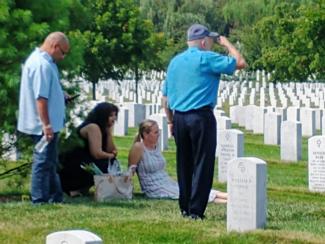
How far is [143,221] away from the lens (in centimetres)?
979

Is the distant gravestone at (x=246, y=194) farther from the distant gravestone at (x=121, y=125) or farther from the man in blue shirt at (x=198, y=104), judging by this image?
the distant gravestone at (x=121, y=125)

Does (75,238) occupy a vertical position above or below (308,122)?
below

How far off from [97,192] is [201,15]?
210 ft

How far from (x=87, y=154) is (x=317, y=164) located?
4151mm

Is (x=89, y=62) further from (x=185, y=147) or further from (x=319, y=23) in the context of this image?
(x=185, y=147)

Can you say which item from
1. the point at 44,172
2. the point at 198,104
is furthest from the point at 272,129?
the point at 198,104

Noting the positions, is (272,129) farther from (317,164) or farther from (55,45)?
(55,45)

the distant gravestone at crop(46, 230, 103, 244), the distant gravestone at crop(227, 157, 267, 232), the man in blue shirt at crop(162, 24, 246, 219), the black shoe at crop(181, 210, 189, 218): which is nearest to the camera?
the distant gravestone at crop(46, 230, 103, 244)

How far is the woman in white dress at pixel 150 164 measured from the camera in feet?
42.2

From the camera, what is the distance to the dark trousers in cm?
1004

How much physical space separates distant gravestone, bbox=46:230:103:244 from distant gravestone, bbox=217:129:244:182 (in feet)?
32.7

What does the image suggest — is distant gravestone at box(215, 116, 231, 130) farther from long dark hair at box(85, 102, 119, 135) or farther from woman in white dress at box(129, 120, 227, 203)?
long dark hair at box(85, 102, 119, 135)

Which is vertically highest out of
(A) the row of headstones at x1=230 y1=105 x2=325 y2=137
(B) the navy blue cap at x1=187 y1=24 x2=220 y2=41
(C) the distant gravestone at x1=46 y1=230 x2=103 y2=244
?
(B) the navy blue cap at x1=187 y1=24 x2=220 y2=41

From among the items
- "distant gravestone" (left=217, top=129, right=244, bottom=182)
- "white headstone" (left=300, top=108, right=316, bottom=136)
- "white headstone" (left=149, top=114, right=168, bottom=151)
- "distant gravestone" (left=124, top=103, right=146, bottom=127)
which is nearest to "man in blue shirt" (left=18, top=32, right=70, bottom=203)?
"distant gravestone" (left=217, top=129, right=244, bottom=182)
